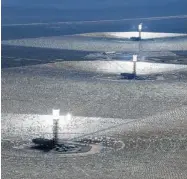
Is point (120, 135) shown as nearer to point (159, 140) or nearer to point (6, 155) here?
point (159, 140)

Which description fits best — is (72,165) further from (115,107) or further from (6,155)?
(115,107)

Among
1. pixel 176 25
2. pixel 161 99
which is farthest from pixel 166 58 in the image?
pixel 176 25

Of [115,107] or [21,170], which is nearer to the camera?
[21,170]

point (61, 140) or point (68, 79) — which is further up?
point (68, 79)

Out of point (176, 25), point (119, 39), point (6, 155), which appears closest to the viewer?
point (6, 155)

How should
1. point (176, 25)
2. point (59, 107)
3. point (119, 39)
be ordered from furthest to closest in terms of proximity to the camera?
point (176, 25)
point (119, 39)
point (59, 107)

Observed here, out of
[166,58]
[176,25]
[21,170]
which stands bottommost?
[21,170]

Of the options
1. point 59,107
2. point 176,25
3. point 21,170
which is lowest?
point 21,170

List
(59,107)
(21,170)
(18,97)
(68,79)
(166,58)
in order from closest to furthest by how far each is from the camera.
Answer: (21,170) < (59,107) < (18,97) < (68,79) < (166,58)

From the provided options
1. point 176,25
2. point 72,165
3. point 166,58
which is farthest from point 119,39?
point 72,165
